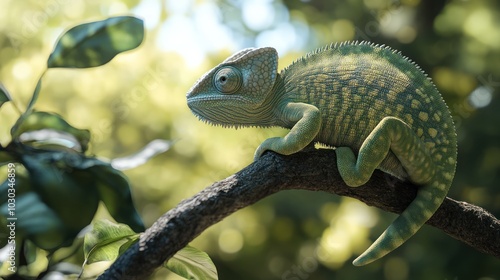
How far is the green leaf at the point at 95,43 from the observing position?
6.37 ft

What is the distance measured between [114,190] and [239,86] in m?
0.60

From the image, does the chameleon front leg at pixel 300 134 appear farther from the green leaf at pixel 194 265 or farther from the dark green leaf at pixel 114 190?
the dark green leaf at pixel 114 190

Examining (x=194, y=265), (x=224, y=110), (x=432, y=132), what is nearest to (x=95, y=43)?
(x=224, y=110)

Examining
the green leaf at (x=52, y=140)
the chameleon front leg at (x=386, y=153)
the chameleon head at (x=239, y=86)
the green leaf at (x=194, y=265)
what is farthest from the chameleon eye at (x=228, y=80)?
the green leaf at (x=52, y=140)

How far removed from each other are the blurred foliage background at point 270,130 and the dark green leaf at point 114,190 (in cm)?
204

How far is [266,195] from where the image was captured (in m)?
1.46

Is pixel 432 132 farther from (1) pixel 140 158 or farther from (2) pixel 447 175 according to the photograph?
(1) pixel 140 158

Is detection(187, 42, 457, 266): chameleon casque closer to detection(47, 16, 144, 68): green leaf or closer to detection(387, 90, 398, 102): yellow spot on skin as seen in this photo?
detection(387, 90, 398, 102): yellow spot on skin

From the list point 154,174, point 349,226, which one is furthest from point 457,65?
point 154,174

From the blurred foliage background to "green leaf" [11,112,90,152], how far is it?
1.95 metres

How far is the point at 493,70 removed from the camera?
13.7ft

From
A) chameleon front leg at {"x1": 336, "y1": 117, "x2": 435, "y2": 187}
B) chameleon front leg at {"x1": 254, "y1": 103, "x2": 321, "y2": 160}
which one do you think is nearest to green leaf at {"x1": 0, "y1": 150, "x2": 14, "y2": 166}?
chameleon front leg at {"x1": 254, "y1": 103, "x2": 321, "y2": 160}

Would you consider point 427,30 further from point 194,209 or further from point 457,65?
point 194,209

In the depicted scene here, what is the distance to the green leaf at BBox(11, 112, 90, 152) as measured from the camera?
195 centimetres
